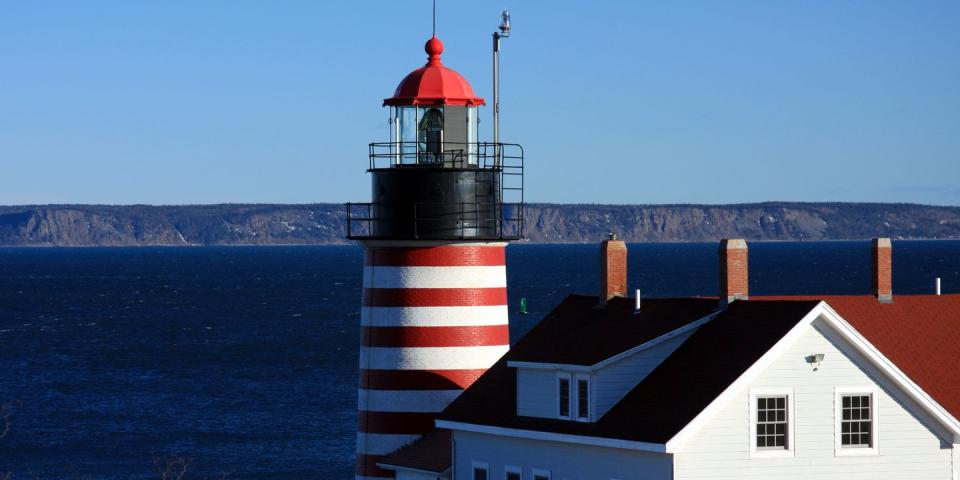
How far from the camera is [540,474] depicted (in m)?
25.5

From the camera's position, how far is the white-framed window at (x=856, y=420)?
78.8 ft

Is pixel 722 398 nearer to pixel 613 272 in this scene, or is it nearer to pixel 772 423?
pixel 772 423

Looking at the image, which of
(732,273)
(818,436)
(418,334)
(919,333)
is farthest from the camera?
(418,334)

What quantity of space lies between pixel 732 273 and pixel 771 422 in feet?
10.4

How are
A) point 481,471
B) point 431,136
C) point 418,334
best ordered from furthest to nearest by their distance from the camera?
point 431,136, point 418,334, point 481,471

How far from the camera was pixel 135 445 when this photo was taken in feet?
211

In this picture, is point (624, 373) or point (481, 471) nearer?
point (624, 373)

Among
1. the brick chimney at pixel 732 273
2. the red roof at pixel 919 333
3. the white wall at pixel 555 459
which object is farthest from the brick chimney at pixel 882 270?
the white wall at pixel 555 459

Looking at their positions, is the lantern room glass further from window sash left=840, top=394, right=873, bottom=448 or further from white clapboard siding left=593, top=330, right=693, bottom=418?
window sash left=840, top=394, right=873, bottom=448

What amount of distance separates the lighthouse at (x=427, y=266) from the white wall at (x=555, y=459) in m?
1.45

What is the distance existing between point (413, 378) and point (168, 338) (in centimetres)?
8976

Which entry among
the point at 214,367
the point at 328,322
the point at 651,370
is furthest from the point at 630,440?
the point at 328,322

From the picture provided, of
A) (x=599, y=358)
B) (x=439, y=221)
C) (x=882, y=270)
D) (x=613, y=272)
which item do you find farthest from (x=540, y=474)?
(x=882, y=270)

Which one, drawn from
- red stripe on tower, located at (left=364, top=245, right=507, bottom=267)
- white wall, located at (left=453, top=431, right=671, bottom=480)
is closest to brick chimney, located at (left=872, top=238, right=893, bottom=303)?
red stripe on tower, located at (left=364, top=245, right=507, bottom=267)
